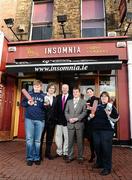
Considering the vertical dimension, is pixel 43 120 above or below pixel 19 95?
below

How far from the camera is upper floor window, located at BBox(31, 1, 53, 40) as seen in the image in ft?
34.8

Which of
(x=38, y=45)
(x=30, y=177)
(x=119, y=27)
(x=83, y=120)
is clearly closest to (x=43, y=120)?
(x=83, y=120)

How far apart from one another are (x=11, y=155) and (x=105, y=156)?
9.72 feet

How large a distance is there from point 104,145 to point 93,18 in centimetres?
695

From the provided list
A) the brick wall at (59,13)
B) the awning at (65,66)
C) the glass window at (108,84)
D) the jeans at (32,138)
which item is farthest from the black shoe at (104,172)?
the brick wall at (59,13)

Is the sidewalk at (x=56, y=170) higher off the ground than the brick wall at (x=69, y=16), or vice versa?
the brick wall at (x=69, y=16)

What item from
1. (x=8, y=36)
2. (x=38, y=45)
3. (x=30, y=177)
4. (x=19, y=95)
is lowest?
(x=30, y=177)

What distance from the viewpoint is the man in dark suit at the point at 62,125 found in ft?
20.3

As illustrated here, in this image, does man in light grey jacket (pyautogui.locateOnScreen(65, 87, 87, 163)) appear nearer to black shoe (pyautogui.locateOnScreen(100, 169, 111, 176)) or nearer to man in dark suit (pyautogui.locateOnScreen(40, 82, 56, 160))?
man in dark suit (pyautogui.locateOnScreen(40, 82, 56, 160))

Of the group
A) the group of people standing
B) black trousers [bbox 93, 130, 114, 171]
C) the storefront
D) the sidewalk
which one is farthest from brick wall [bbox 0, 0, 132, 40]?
black trousers [bbox 93, 130, 114, 171]

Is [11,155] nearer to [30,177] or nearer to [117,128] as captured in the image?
[30,177]


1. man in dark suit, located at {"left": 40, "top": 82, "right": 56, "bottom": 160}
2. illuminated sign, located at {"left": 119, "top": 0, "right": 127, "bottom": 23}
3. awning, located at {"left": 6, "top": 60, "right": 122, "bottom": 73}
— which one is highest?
illuminated sign, located at {"left": 119, "top": 0, "right": 127, "bottom": 23}

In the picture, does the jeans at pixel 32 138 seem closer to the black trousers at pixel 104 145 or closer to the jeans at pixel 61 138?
the jeans at pixel 61 138

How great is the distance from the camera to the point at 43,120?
19.1ft
